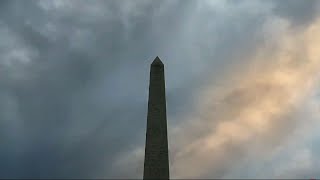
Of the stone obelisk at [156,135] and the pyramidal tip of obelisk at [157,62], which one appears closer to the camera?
the stone obelisk at [156,135]

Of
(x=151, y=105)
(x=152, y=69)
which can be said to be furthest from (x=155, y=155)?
(x=152, y=69)

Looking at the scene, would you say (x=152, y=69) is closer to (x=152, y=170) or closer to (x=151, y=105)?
(x=151, y=105)

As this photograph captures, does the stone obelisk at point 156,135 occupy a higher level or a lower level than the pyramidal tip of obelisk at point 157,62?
lower

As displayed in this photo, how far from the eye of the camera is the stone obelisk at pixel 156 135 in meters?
37.5

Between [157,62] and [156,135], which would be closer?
[156,135]

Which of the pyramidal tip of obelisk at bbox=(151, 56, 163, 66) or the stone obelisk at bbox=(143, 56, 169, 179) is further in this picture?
the pyramidal tip of obelisk at bbox=(151, 56, 163, 66)

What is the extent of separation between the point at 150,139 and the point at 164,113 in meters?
2.39

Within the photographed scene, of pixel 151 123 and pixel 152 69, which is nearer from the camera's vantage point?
pixel 151 123

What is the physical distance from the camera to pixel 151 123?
38.7m

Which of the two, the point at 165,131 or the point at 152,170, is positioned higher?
the point at 165,131

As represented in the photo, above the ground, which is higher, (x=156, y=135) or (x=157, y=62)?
(x=157, y=62)

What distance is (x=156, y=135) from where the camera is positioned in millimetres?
38219

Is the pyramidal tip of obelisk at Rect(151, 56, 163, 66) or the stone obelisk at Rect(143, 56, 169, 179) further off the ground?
the pyramidal tip of obelisk at Rect(151, 56, 163, 66)

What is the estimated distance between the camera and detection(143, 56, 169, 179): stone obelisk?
37469 millimetres
